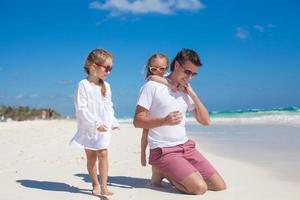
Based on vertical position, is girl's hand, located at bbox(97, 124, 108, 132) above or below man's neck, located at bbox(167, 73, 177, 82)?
below

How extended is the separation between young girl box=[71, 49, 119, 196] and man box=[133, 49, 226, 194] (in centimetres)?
39

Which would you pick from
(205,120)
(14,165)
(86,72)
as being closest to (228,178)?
(205,120)

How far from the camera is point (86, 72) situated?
179 inches

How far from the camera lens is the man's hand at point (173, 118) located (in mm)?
4414

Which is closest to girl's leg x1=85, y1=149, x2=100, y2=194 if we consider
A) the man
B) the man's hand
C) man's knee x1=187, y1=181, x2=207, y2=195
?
the man

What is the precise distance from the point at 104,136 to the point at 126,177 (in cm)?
122

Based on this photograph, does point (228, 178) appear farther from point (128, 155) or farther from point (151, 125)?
point (128, 155)

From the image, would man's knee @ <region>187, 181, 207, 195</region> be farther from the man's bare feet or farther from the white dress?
the white dress

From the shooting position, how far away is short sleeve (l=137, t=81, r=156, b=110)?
459cm

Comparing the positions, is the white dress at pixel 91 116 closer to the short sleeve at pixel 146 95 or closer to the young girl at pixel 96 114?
the young girl at pixel 96 114

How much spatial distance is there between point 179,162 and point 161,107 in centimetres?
61

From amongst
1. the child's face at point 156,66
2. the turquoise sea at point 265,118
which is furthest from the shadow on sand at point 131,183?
the turquoise sea at point 265,118

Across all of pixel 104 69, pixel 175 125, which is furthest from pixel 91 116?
pixel 175 125

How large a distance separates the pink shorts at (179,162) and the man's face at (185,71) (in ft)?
2.35
